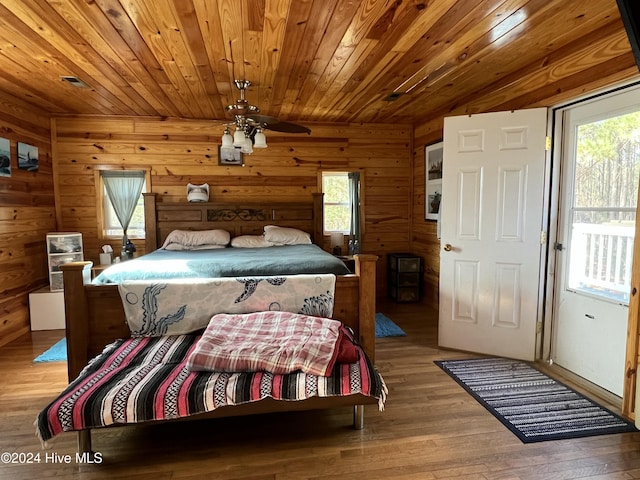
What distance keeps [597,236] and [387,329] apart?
6.35 ft

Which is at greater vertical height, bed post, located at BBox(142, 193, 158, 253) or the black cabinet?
bed post, located at BBox(142, 193, 158, 253)

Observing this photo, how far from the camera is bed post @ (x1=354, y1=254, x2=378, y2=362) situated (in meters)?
2.64

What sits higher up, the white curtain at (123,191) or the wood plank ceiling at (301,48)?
the wood plank ceiling at (301,48)

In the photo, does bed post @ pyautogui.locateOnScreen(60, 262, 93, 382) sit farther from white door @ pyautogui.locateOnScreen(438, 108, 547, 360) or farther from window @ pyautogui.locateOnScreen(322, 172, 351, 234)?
window @ pyautogui.locateOnScreen(322, 172, 351, 234)

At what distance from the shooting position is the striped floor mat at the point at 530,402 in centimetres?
206

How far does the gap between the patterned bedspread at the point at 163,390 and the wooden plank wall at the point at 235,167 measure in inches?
119

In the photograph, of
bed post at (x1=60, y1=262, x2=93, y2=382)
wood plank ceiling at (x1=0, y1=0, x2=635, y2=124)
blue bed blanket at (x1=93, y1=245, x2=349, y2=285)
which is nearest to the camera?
wood plank ceiling at (x1=0, y1=0, x2=635, y2=124)

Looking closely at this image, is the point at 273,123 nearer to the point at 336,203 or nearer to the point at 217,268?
the point at 217,268

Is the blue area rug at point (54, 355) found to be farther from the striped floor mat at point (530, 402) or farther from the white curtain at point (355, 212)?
the white curtain at point (355, 212)

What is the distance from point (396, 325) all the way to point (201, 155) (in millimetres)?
3116

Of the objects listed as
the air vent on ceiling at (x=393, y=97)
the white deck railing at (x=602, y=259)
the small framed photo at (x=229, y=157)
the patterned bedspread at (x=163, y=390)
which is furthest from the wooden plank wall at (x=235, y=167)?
the patterned bedspread at (x=163, y=390)

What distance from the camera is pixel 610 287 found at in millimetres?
2461

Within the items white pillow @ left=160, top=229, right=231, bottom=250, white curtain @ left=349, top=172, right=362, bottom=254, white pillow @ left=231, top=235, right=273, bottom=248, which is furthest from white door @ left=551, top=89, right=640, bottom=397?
white pillow @ left=160, top=229, right=231, bottom=250

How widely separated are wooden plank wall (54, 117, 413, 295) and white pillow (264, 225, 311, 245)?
587 millimetres
